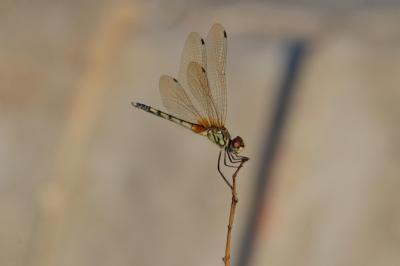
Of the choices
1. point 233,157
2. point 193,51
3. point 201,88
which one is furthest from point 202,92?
point 233,157

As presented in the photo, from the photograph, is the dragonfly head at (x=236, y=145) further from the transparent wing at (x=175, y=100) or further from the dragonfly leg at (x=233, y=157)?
the transparent wing at (x=175, y=100)

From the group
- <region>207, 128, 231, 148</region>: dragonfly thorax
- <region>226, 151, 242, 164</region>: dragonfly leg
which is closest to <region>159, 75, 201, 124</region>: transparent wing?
<region>207, 128, 231, 148</region>: dragonfly thorax

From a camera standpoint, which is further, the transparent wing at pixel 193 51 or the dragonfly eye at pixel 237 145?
the transparent wing at pixel 193 51

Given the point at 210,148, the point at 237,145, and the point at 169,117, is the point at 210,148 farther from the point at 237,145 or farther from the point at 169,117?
the point at 237,145

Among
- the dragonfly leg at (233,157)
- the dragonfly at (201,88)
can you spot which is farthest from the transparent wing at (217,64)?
the dragonfly leg at (233,157)

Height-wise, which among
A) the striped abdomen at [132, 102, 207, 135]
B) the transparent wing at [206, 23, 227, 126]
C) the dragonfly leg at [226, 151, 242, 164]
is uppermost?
the transparent wing at [206, 23, 227, 126]

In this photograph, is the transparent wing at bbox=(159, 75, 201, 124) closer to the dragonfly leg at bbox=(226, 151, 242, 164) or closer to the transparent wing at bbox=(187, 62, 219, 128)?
the transparent wing at bbox=(187, 62, 219, 128)
